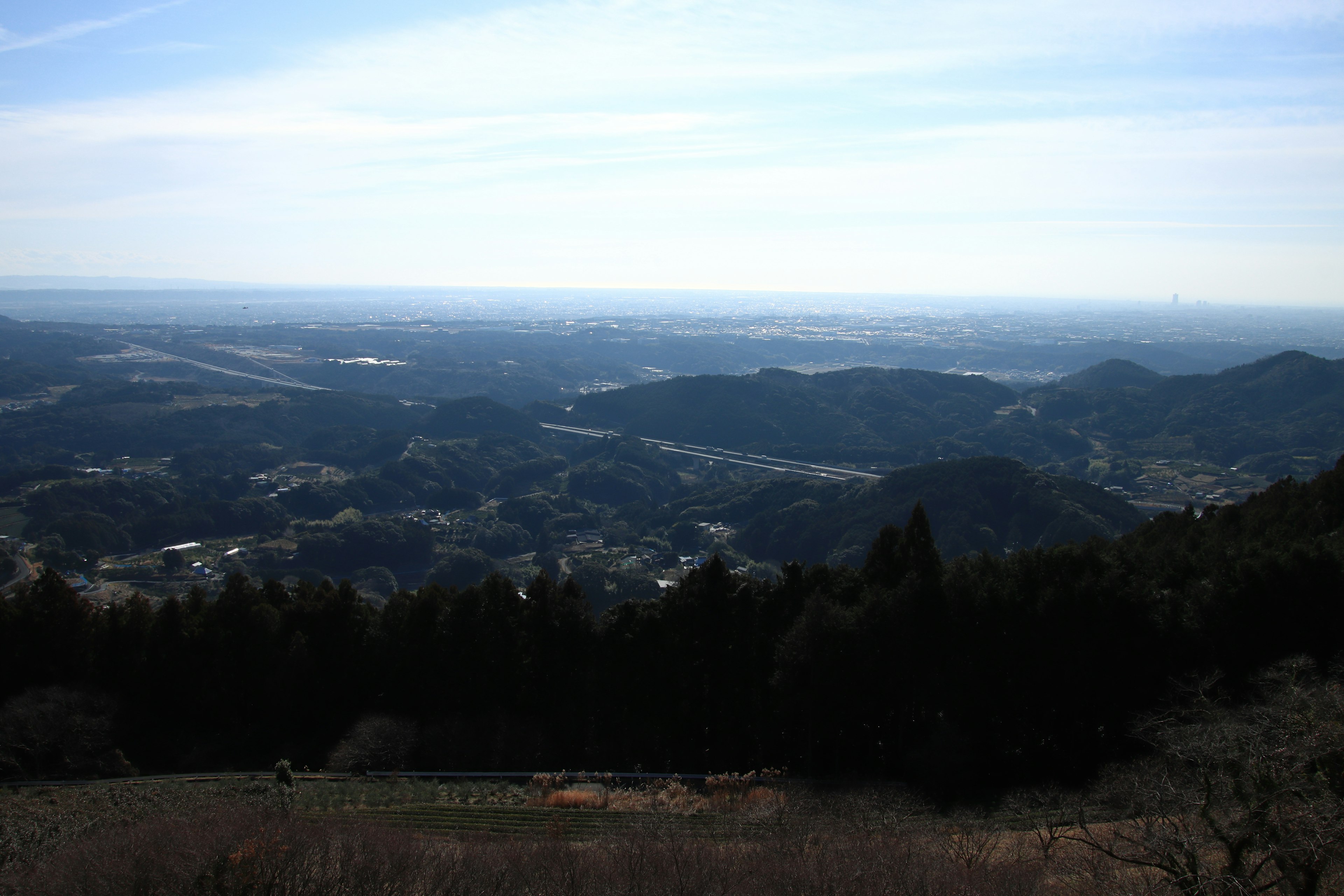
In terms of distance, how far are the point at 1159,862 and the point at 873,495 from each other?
62867 millimetres

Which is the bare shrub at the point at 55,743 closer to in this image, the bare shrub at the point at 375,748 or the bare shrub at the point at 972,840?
the bare shrub at the point at 375,748

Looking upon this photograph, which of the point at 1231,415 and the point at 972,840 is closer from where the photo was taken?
the point at 972,840

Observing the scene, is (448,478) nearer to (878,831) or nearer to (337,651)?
(337,651)

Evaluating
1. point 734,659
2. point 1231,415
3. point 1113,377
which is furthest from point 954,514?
point 1113,377

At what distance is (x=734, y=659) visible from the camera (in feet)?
86.8

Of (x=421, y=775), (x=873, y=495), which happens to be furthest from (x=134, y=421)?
(x=421, y=775)

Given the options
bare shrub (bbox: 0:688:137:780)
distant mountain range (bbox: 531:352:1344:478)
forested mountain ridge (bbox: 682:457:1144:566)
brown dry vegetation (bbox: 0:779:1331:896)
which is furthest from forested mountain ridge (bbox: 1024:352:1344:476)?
bare shrub (bbox: 0:688:137:780)

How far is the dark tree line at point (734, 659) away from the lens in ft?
76.3

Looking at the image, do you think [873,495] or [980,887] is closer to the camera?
[980,887]

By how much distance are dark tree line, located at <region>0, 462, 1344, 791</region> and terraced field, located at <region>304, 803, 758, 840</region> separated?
15.4 feet

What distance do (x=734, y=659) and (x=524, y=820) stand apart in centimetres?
947

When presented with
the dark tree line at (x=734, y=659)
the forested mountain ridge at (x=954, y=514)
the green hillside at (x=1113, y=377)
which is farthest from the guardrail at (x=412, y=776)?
the green hillside at (x=1113, y=377)

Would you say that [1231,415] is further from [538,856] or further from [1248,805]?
[538,856]

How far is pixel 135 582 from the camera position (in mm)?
59500
